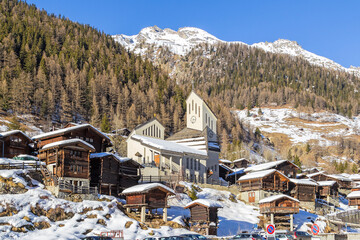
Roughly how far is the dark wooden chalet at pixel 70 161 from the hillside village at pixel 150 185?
0.33 ft

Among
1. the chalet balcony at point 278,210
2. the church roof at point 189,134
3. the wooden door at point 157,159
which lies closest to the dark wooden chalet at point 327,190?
the church roof at point 189,134

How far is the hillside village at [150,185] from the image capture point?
40.0 metres

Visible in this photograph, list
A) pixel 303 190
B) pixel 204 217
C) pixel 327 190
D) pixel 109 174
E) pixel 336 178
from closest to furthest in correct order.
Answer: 1. pixel 204 217
2. pixel 109 174
3. pixel 303 190
4. pixel 327 190
5. pixel 336 178

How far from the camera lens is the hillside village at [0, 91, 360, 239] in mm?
40031

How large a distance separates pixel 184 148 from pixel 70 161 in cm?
2848

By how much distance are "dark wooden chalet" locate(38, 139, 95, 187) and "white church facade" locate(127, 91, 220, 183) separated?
14848 mm

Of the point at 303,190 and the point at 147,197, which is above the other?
the point at 147,197

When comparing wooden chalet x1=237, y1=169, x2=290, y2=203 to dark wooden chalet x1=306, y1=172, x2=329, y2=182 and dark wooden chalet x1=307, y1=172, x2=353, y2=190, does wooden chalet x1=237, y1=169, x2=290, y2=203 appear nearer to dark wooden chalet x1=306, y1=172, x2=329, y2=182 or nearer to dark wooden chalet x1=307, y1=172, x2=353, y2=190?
dark wooden chalet x1=306, y1=172, x2=329, y2=182

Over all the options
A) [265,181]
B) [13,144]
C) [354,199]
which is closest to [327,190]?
[354,199]

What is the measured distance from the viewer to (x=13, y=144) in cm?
5119

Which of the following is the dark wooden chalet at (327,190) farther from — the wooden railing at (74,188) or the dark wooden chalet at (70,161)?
the dark wooden chalet at (70,161)

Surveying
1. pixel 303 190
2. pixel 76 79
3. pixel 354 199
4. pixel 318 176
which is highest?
pixel 76 79

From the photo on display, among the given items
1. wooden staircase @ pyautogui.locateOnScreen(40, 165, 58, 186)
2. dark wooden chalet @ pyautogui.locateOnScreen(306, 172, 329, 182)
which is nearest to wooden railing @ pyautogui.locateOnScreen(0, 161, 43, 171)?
wooden staircase @ pyautogui.locateOnScreen(40, 165, 58, 186)

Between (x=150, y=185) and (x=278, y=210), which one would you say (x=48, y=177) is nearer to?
(x=150, y=185)
